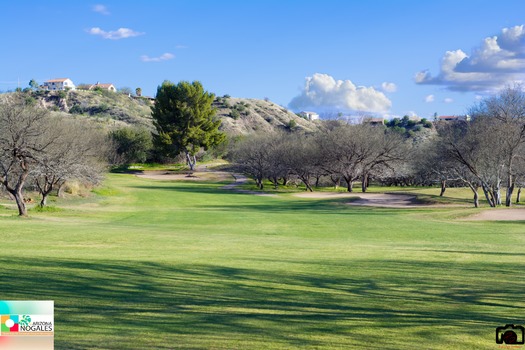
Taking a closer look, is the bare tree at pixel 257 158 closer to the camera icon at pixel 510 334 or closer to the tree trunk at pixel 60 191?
the tree trunk at pixel 60 191

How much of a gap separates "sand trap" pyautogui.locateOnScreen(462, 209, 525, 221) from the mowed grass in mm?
13520

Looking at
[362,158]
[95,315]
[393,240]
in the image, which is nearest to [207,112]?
[362,158]

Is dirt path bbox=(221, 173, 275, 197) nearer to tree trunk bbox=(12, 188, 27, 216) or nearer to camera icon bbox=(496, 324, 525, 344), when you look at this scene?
tree trunk bbox=(12, 188, 27, 216)

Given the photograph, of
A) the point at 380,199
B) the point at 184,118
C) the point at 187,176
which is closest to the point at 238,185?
the point at 187,176

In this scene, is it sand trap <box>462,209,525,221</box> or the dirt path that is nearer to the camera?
sand trap <box>462,209,525,221</box>

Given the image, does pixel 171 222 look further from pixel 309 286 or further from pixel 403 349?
pixel 403 349

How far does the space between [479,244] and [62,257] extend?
16.6 m

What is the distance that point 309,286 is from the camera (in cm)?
1171

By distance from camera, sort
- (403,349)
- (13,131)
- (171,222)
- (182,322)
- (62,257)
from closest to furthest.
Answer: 1. (403,349)
2. (182,322)
3. (62,257)
4. (13,131)
5. (171,222)

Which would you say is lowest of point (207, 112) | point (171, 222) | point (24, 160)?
point (171, 222)

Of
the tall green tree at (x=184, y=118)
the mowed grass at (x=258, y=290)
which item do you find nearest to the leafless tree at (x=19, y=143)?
the mowed grass at (x=258, y=290)

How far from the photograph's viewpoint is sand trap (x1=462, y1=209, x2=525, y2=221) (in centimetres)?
3661

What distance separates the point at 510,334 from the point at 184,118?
304 ft

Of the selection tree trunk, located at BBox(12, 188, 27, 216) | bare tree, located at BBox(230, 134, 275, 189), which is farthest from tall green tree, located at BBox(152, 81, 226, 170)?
tree trunk, located at BBox(12, 188, 27, 216)
